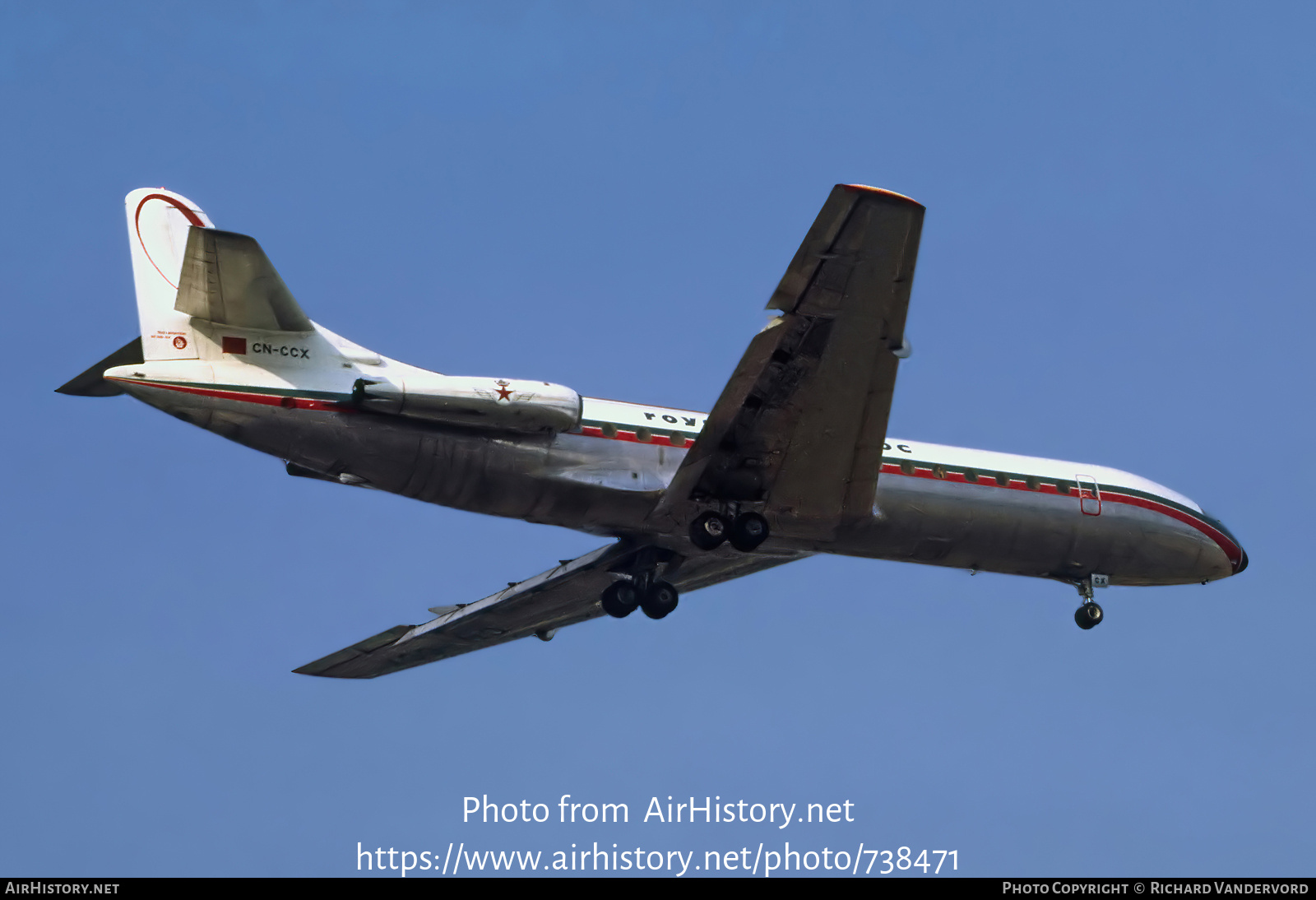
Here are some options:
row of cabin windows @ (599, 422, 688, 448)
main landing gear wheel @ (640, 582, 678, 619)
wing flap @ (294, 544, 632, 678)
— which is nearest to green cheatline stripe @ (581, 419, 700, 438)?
row of cabin windows @ (599, 422, 688, 448)

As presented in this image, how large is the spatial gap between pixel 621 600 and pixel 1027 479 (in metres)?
8.19

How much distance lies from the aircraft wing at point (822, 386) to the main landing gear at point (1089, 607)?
6495 millimetres

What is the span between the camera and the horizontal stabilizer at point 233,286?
23500 millimetres

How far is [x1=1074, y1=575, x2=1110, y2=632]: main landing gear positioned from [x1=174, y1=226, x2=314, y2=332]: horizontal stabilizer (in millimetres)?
16408

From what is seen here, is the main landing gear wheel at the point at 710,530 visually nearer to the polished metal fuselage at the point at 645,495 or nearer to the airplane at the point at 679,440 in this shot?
the airplane at the point at 679,440

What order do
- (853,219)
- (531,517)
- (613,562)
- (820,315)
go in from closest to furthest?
(853,219) → (820,315) → (531,517) → (613,562)

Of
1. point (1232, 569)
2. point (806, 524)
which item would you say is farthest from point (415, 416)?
point (1232, 569)

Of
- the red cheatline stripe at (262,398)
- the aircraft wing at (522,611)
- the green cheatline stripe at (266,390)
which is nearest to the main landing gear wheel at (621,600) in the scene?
the aircraft wing at (522,611)

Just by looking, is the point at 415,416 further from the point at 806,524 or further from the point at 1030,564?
the point at 1030,564

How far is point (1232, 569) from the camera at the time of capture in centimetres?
3406

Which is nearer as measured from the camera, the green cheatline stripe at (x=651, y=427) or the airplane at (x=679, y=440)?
the airplane at (x=679, y=440)

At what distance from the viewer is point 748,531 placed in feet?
91.9

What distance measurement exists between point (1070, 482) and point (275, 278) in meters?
16.1

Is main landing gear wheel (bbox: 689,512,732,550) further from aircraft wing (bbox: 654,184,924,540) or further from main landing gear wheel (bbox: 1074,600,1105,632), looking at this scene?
main landing gear wheel (bbox: 1074,600,1105,632)
